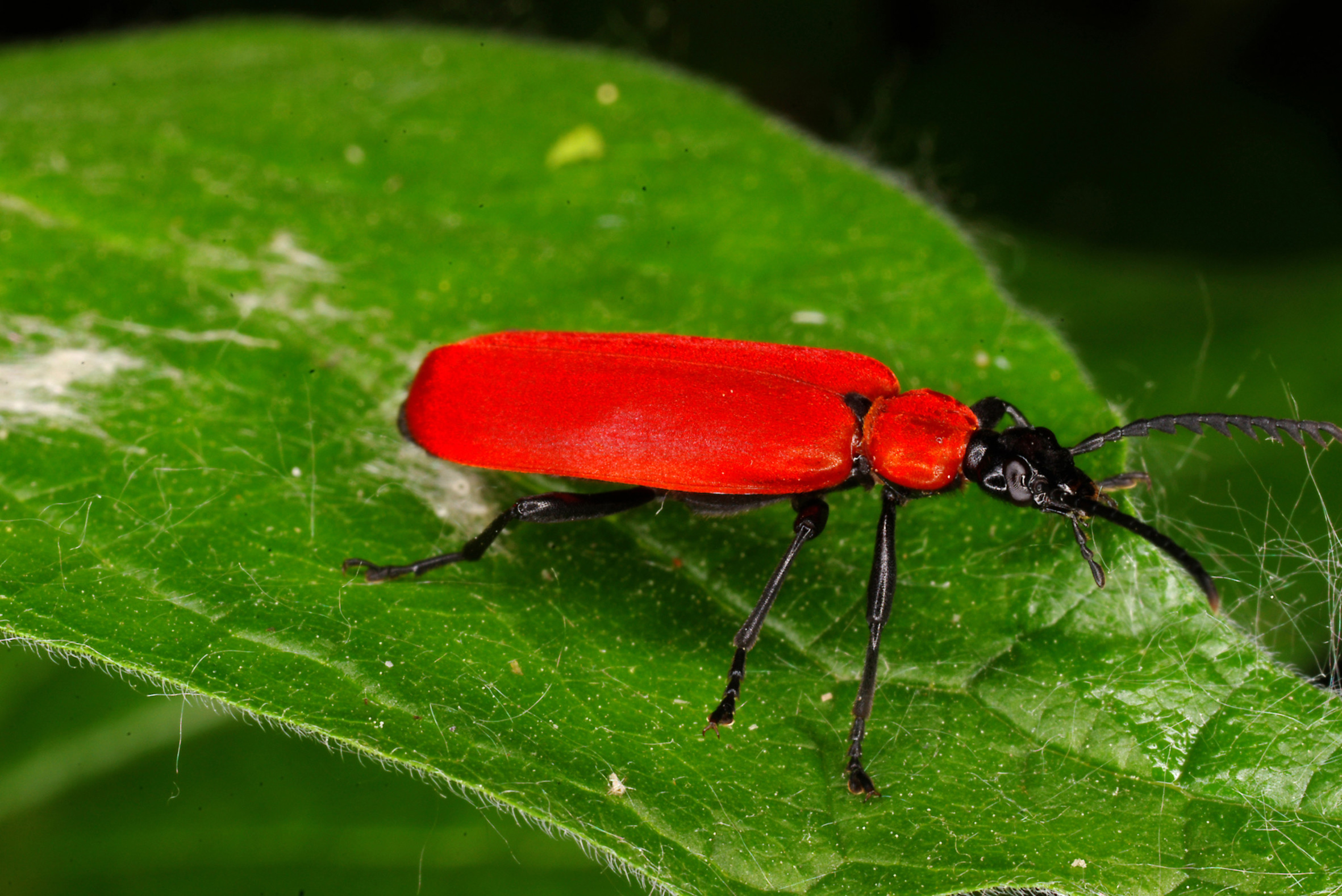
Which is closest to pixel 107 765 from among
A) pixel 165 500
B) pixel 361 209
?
pixel 165 500

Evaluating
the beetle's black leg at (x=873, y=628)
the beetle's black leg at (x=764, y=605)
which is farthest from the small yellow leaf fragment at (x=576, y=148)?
the beetle's black leg at (x=873, y=628)

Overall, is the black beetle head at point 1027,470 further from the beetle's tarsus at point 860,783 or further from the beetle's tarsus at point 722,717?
the beetle's tarsus at point 722,717

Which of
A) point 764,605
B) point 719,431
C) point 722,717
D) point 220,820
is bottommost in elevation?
point 220,820

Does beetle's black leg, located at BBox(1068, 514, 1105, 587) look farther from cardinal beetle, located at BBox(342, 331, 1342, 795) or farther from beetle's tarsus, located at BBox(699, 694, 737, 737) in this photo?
beetle's tarsus, located at BBox(699, 694, 737, 737)

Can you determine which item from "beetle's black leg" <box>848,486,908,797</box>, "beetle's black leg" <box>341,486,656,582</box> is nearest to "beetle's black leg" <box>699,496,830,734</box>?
"beetle's black leg" <box>848,486,908,797</box>

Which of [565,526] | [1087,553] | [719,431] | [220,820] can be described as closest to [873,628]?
[1087,553]

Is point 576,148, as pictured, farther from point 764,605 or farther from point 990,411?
point 764,605
